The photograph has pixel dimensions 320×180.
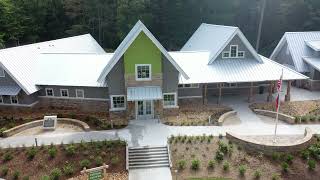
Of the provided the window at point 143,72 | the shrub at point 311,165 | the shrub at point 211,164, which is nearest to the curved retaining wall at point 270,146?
the shrub at point 311,165

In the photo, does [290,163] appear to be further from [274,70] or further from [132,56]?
[132,56]

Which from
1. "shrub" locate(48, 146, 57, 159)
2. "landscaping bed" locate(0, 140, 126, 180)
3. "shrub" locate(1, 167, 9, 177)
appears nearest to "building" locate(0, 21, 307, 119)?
"landscaping bed" locate(0, 140, 126, 180)

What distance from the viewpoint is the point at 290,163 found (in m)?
21.3

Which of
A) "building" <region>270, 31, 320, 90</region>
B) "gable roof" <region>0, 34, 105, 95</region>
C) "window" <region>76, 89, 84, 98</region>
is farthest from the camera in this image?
"building" <region>270, 31, 320, 90</region>

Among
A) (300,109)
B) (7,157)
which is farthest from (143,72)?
(300,109)

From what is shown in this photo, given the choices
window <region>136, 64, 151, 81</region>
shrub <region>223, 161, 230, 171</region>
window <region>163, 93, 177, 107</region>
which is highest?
window <region>136, 64, 151, 81</region>

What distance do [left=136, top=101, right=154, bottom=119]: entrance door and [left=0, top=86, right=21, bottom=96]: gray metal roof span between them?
10.9 m

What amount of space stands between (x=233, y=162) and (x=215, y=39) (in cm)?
1647

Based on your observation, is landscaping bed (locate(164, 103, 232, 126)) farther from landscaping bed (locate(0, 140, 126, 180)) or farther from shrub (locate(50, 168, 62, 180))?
shrub (locate(50, 168, 62, 180))

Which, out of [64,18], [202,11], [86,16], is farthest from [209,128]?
[64,18]

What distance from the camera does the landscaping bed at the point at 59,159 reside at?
20.6 metres

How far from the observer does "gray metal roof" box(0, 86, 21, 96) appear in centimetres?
2829

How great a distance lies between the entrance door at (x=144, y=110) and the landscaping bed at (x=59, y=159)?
4824 millimetres

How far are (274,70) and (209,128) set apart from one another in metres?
9.98
